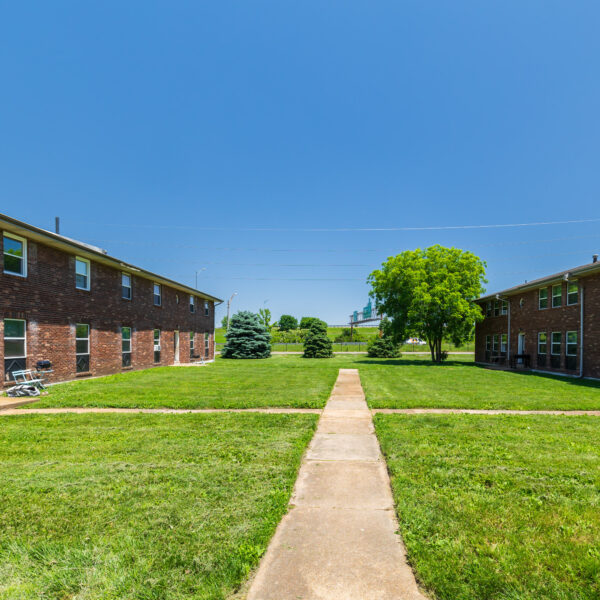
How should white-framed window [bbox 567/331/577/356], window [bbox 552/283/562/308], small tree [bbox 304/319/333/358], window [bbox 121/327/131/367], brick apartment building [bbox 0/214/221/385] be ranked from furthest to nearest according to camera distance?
small tree [bbox 304/319/333/358], window [bbox 552/283/562/308], white-framed window [bbox 567/331/577/356], window [bbox 121/327/131/367], brick apartment building [bbox 0/214/221/385]

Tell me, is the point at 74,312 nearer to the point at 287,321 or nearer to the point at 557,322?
the point at 557,322

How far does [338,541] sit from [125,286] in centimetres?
1747

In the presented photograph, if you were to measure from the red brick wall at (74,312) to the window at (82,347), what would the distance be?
0.19 metres

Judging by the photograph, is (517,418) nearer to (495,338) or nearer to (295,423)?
(295,423)

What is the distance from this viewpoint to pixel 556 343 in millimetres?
19672

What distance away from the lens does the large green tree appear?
979 inches

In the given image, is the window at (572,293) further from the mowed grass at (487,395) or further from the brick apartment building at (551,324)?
the mowed grass at (487,395)

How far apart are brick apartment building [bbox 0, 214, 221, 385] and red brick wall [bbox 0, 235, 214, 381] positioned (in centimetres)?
3

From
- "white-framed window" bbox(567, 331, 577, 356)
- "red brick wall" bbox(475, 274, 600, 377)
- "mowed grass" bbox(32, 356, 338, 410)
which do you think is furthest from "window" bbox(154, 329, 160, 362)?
"white-framed window" bbox(567, 331, 577, 356)

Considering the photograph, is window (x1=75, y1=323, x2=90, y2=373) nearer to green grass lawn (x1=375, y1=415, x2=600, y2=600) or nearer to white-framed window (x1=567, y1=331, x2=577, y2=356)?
green grass lawn (x1=375, y1=415, x2=600, y2=600)

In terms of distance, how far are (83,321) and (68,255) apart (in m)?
2.58

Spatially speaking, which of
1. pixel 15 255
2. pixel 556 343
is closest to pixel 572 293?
pixel 556 343

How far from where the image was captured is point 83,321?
1475 centimetres

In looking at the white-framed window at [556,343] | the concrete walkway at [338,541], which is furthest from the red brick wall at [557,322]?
the concrete walkway at [338,541]
